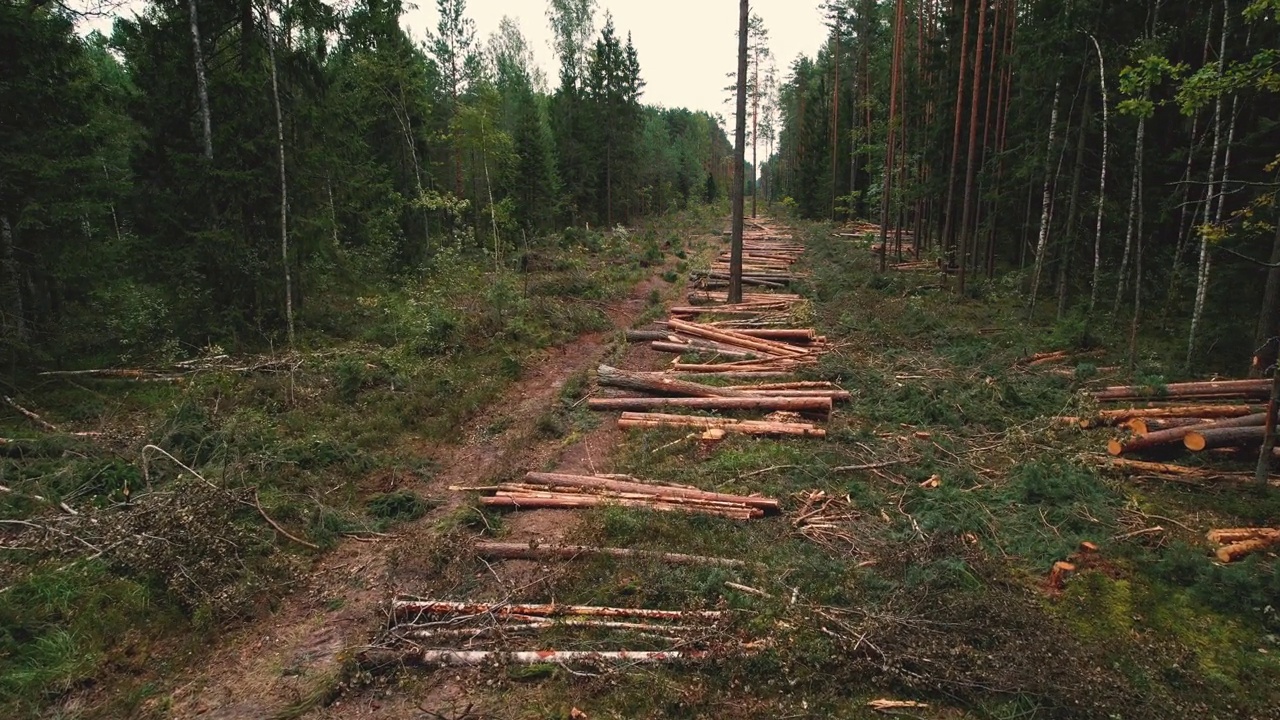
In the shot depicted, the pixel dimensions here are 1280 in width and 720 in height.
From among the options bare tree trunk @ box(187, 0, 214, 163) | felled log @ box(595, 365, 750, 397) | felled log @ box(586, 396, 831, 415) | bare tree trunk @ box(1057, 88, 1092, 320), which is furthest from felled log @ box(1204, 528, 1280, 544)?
bare tree trunk @ box(187, 0, 214, 163)

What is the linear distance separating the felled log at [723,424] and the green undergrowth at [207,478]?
96 cm

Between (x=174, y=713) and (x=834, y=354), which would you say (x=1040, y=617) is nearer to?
(x=174, y=713)

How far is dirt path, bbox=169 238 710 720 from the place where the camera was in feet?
14.5

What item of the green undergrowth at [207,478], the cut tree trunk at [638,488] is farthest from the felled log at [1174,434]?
the green undergrowth at [207,478]

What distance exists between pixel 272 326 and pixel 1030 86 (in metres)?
21.1

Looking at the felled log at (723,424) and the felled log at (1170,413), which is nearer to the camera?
the felled log at (1170,413)

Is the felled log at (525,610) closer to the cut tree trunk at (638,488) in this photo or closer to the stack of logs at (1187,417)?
the cut tree trunk at (638,488)

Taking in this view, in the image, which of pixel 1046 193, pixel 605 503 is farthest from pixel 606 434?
pixel 1046 193

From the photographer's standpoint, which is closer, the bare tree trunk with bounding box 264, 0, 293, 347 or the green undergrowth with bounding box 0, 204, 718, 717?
the green undergrowth with bounding box 0, 204, 718, 717

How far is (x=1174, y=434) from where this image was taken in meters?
7.48

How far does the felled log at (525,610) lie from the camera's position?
16.3ft

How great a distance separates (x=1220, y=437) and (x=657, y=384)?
798cm

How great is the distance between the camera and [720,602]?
5.05 m

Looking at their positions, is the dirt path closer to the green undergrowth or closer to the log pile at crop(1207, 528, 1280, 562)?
the green undergrowth
